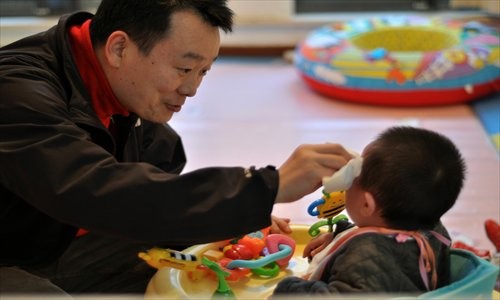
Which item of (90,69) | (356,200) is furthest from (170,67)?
(356,200)

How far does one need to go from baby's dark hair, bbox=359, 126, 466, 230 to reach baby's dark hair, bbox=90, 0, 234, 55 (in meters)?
0.39

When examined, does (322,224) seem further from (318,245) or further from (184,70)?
(184,70)

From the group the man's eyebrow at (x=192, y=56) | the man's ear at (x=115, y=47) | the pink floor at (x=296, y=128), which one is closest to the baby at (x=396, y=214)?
the man's eyebrow at (x=192, y=56)

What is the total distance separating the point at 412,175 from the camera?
1.20 meters

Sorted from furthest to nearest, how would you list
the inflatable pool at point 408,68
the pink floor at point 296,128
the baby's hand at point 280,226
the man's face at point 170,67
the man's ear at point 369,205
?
the inflatable pool at point 408,68, the pink floor at point 296,128, the baby's hand at point 280,226, the man's face at point 170,67, the man's ear at point 369,205

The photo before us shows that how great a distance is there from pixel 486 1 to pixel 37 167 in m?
2.88

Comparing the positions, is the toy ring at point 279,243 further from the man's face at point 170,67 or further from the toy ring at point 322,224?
the man's face at point 170,67

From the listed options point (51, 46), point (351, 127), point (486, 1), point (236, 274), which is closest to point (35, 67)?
point (51, 46)

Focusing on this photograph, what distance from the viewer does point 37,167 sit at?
3.74 feet

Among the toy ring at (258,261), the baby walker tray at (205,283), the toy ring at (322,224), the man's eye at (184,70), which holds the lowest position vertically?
the baby walker tray at (205,283)

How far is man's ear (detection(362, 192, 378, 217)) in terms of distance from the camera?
48.8 inches

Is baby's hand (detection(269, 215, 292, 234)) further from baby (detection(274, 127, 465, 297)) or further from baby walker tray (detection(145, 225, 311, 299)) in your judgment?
baby (detection(274, 127, 465, 297))

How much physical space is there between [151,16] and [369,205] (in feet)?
1.69

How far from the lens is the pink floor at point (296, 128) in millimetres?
2340
